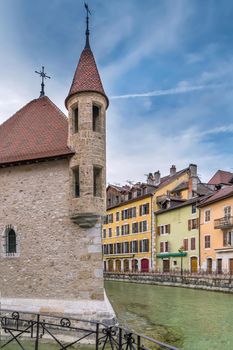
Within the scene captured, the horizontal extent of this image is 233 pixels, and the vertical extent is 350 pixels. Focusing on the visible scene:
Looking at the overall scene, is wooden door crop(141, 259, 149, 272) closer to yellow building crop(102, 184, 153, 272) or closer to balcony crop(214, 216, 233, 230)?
yellow building crop(102, 184, 153, 272)

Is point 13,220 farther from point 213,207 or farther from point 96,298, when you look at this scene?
point 213,207

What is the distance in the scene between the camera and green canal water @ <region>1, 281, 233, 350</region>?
11.8m

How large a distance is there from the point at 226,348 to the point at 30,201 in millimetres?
7978

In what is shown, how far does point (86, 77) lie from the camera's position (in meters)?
14.1

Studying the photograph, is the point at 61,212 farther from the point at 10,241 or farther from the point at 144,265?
the point at 144,265

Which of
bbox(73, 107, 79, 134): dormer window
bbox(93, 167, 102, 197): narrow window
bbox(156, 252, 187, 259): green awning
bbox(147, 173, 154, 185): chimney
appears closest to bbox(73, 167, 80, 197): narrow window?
bbox(93, 167, 102, 197): narrow window

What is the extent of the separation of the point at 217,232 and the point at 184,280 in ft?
17.9

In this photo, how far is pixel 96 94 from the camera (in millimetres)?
13977

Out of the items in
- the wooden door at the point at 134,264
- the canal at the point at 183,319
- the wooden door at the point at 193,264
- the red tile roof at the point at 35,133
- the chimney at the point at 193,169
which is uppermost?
the chimney at the point at 193,169

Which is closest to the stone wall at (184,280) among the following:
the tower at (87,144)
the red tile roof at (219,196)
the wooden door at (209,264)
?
the wooden door at (209,264)

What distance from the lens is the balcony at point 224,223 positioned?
32.5 m

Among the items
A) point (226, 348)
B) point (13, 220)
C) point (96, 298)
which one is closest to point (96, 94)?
point (13, 220)

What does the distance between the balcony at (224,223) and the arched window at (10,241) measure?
22.6 metres

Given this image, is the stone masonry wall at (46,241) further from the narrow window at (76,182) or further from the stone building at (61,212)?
the narrow window at (76,182)
